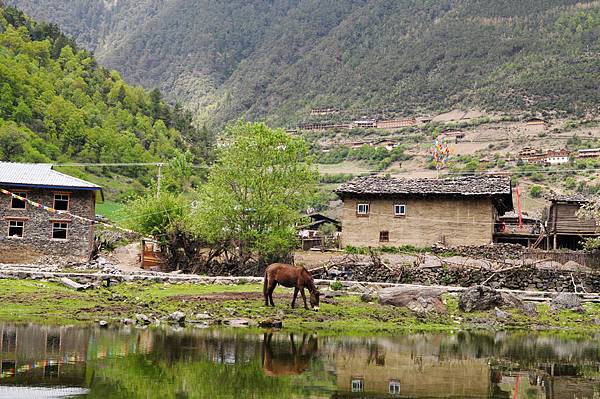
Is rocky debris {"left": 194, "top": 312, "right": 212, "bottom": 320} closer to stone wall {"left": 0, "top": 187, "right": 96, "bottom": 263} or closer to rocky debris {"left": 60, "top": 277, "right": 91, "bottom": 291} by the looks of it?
rocky debris {"left": 60, "top": 277, "right": 91, "bottom": 291}

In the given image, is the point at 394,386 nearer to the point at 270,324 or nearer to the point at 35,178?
the point at 270,324

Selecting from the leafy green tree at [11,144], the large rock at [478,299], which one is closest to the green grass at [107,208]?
the leafy green tree at [11,144]

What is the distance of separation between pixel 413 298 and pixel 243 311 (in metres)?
8.60

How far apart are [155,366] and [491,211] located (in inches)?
1722

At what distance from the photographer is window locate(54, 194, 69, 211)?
5822 cm

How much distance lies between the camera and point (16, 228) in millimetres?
57938

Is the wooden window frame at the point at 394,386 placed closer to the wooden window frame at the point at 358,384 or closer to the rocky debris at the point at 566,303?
the wooden window frame at the point at 358,384

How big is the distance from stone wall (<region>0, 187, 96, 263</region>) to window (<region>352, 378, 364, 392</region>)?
40096mm

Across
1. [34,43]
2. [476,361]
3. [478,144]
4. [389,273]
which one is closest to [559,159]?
[478,144]

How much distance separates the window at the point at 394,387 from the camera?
19.7 metres

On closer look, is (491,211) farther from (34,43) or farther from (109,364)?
(34,43)

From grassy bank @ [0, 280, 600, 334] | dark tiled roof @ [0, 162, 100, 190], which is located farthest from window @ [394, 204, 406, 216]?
grassy bank @ [0, 280, 600, 334]

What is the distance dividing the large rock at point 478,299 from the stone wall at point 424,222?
75.0 feet

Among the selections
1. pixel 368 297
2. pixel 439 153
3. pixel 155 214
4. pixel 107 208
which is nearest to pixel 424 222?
pixel 155 214
